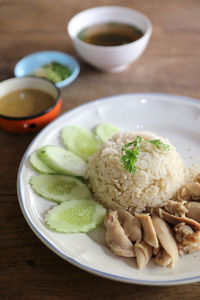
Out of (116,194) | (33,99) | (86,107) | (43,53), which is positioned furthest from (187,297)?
(43,53)

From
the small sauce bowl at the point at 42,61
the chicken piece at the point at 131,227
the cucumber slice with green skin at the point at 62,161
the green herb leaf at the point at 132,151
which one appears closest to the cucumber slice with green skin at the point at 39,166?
the cucumber slice with green skin at the point at 62,161

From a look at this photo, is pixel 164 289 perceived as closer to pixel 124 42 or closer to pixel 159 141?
pixel 159 141

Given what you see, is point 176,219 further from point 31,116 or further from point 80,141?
point 31,116

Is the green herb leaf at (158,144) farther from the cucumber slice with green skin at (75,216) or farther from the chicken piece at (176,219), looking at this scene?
the cucumber slice with green skin at (75,216)

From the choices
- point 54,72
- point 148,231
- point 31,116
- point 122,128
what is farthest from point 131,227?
point 54,72

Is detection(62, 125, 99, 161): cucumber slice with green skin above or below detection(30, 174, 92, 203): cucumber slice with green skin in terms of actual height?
above

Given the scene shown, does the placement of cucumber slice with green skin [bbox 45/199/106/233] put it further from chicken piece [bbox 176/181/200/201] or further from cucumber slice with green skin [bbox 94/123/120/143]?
cucumber slice with green skin [bbox 94/123/120/143]

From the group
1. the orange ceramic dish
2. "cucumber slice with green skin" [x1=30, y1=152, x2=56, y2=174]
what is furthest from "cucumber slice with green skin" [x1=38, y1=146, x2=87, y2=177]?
the orange ceramic dish
